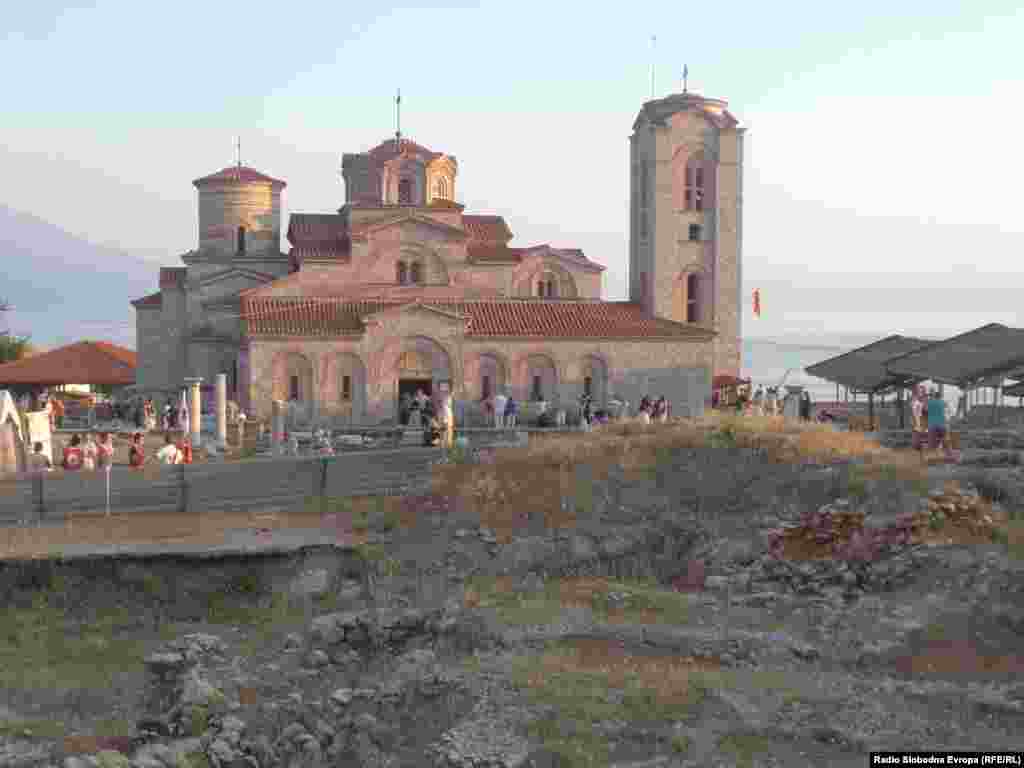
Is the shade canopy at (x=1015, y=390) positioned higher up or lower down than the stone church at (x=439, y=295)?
lower down

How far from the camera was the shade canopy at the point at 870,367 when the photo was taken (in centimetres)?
2529

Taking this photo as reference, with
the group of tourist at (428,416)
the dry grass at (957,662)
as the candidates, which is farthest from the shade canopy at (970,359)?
the dry grass at (957,662)

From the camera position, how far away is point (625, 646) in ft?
35.1

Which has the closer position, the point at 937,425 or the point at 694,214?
the point at 937,425

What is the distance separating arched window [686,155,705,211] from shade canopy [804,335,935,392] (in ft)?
26.0

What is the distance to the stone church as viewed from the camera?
3169cm

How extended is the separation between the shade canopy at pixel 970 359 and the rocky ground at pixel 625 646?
511cm

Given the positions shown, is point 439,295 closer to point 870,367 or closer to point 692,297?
point 692,297

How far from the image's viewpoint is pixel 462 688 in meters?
9.50

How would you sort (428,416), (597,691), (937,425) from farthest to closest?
(428,416) < (937,425) < (597,691)

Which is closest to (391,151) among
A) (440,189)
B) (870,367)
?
→ (440,189)

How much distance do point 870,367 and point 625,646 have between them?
18.2m

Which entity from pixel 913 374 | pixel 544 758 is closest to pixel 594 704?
pixel 544 758

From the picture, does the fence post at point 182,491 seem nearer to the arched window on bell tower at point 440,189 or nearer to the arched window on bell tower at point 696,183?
the arched window on bell tower at point 440,189
